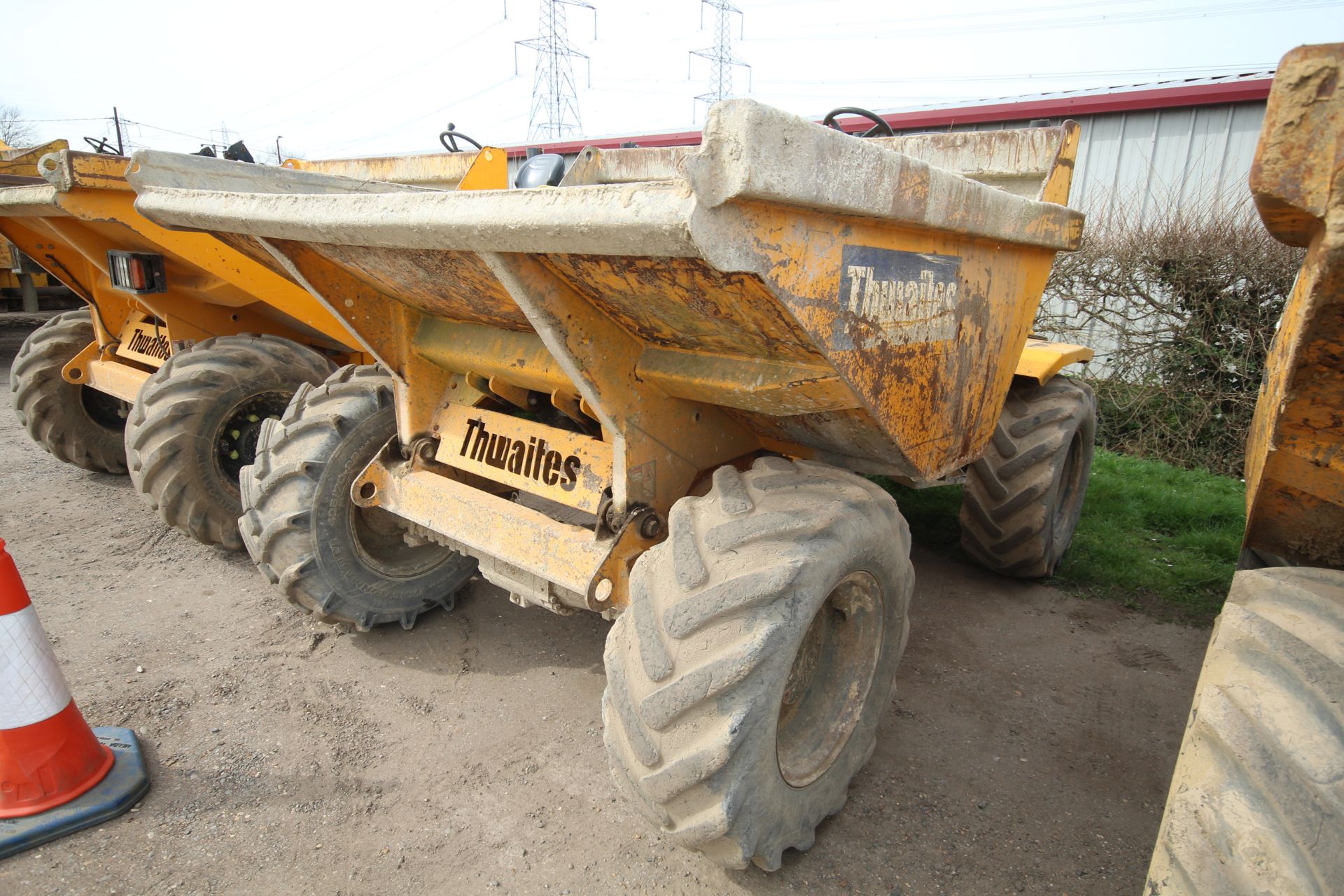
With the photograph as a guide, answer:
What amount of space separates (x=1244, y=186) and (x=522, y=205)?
8149 millimetres

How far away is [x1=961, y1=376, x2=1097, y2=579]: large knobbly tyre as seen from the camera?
11.5ft

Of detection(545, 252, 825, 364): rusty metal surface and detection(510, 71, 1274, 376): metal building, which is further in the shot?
detection(510, 71, 1274, 376): metal building

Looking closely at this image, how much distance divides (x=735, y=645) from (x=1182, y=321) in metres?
6.64

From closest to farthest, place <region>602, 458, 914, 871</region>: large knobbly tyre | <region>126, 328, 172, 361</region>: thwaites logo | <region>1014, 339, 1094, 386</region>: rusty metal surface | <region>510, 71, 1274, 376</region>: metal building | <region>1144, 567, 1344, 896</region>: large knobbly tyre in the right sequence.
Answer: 1. <region>1144, 567, 1344, 896</region>: large knobbly tyre
2. <region>602, 458, 914, 871</region>: large knobbly tyre
3. <region>1014, 339, 1094, 386</region>: rusty metal surface
4. <region>126, 328, 172, 361</region>: thwaites logo
5. <region>510, 71, 1274, 376</region>: metal building

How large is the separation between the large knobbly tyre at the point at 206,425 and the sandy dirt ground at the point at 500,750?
1.15ft

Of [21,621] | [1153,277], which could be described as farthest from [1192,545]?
[21,621]

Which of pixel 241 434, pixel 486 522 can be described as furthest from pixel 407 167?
pixel 486 522

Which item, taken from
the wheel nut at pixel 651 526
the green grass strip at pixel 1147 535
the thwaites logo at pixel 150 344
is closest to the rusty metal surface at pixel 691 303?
the wheel nut at pixel 651 526

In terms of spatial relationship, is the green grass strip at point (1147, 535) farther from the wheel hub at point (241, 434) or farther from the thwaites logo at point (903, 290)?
the wheel hub at point (241, 434)

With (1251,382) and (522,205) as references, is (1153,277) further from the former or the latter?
(522,205)

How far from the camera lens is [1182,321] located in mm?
6543

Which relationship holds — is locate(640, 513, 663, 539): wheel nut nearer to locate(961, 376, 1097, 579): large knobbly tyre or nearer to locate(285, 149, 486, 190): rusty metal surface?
locate(961, 376, 1097, 579): large knobbly tyre

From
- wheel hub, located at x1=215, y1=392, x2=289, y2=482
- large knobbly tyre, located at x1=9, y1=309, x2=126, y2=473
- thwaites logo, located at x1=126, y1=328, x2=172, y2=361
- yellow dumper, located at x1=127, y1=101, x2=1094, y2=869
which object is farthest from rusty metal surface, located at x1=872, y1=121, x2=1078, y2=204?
large knobbly tyre, located at x1=9, y1=309, x2=126, y2=473

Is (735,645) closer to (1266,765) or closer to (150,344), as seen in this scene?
(1266,765)
